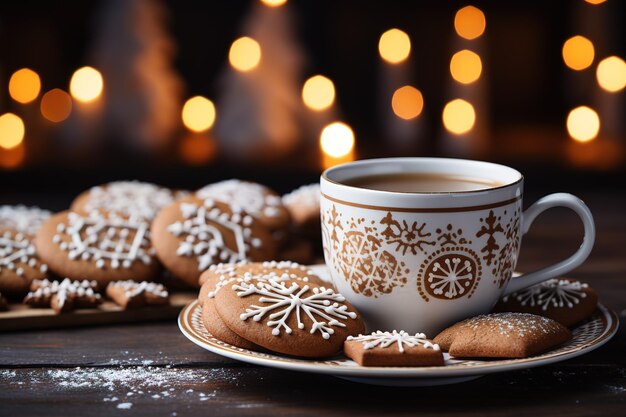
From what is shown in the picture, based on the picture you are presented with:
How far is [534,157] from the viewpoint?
2.13m

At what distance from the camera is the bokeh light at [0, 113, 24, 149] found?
7.24 feet

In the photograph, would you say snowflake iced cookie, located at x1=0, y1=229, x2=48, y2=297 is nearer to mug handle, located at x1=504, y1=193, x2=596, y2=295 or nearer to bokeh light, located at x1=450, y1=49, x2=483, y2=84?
mug handle, located at x1=504, y1=193, x2=596, y2=295

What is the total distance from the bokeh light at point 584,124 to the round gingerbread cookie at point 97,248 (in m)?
1.66

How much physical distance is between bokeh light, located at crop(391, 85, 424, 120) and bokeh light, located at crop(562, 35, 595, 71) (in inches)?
19.1

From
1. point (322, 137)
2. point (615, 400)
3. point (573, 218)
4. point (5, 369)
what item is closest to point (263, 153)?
point (322, 137)

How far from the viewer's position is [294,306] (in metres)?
0.74

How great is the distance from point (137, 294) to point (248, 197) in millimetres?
321

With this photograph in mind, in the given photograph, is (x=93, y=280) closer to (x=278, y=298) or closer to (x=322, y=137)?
(x=278, y=298)

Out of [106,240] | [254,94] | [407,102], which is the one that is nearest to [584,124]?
[407,102]

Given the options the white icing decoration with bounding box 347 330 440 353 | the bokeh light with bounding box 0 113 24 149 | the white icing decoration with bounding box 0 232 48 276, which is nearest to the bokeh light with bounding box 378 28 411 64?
the bokeh light with bounding box 0 113 24 149

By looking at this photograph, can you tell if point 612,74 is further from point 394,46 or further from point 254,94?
point 254,94

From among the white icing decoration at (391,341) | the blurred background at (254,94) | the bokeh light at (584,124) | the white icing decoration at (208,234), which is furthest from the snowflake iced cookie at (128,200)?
the bokeh light at (584,124)

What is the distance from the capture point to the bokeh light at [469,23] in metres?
2.41

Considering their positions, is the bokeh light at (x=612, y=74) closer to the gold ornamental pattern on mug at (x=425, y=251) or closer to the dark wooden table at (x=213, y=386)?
the dark wooden table at (x=213, y=386)
